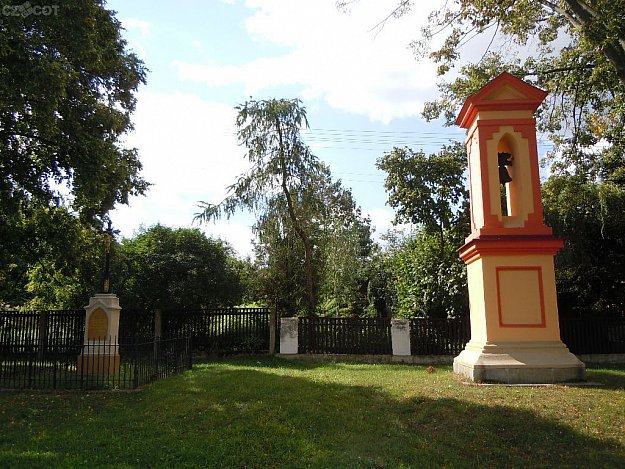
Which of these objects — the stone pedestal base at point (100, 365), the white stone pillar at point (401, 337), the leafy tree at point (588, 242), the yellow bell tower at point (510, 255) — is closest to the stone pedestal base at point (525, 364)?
the yellow bell tower at point (510, 255)

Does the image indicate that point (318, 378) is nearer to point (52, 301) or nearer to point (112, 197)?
point (112, 197)

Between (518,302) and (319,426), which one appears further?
(518,302)

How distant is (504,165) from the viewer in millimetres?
11195

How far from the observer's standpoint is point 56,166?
45.9 ft

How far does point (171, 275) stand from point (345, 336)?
664cm

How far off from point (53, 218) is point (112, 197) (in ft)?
10.6

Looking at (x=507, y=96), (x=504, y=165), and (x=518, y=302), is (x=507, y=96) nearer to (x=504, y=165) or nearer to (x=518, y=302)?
(x=504, y=165)

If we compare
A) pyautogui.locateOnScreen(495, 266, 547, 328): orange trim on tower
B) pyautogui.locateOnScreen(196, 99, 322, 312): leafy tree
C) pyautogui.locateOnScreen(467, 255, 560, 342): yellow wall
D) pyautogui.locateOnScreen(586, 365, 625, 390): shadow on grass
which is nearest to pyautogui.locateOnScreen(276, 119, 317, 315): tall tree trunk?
pyautogui.locateOnScreen(196, 99, 322, 312): leafy tree

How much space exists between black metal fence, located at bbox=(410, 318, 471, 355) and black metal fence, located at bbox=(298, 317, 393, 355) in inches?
32.7

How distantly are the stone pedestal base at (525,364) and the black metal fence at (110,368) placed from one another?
6750 mm

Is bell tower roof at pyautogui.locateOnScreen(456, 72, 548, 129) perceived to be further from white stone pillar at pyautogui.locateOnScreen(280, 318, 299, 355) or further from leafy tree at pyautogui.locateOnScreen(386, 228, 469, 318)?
white stone pillar at pyautogui.locateOnScreen(280, 318, 299, 355)

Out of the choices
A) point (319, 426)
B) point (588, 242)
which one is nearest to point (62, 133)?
point (319, 426)

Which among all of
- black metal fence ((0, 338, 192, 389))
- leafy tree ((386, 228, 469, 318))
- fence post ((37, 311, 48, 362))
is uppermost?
leafy tree ((386, 228, 469, 318))

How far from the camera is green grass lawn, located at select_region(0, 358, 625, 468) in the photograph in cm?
586
